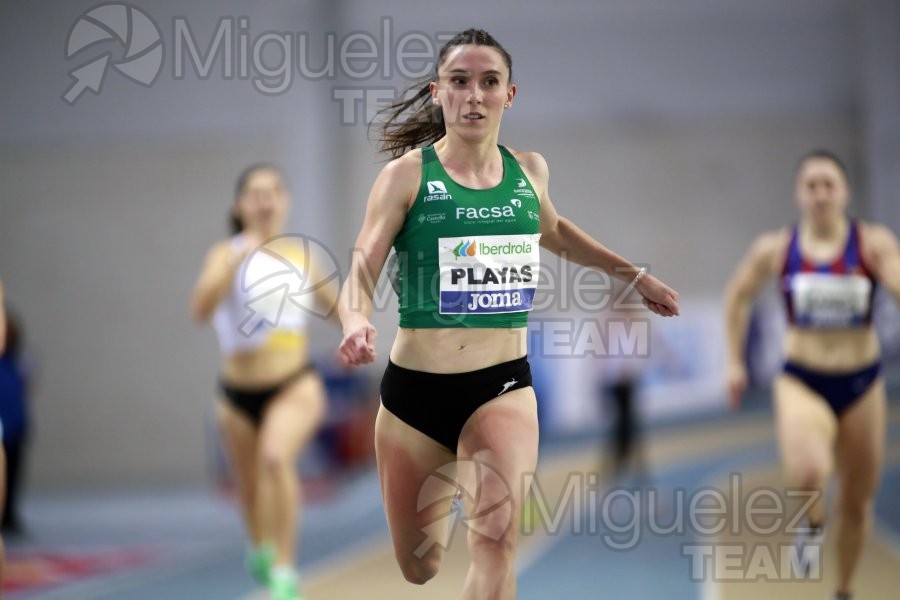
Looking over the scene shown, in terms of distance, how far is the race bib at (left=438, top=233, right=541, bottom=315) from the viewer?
3.57 meters

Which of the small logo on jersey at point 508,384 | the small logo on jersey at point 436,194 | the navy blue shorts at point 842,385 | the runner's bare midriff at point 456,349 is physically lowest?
the navy blue shorts at point 842,385

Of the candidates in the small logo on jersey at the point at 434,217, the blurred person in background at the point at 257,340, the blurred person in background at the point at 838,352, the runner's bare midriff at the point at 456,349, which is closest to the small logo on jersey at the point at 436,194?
the small logo on jersey at the point at 434,217

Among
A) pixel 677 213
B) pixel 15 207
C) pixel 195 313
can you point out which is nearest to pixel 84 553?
pixel 195 313

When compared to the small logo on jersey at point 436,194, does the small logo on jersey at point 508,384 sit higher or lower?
lower

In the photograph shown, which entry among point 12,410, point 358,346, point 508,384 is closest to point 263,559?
point 508,384

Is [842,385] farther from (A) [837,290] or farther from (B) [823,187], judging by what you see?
(B) [823,187]

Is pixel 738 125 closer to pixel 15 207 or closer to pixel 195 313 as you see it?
pixel 15 207

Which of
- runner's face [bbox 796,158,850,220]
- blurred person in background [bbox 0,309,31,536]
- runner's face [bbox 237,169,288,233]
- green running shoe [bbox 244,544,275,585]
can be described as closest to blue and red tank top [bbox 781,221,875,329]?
runner's face [bbox 796,158,850,220]

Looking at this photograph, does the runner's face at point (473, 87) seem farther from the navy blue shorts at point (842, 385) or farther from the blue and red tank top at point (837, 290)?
the navy blue shorts at point (842, 385)

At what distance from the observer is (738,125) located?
1758cm

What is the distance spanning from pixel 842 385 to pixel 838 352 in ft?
0.59

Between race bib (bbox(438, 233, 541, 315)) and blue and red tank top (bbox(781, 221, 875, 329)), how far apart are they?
2.69 m

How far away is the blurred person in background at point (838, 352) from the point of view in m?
5.70

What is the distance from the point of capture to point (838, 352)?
5828 millimetres
